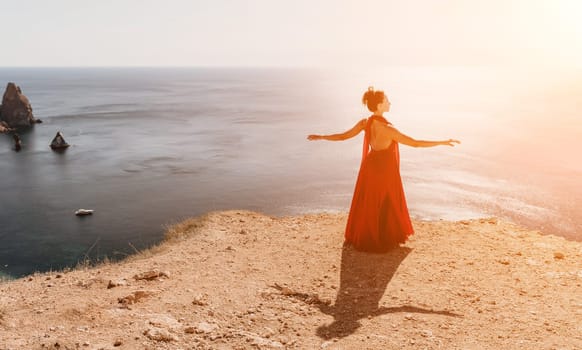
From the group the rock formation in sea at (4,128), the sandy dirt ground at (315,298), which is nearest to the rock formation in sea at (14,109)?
the rock formation in sea at (4,128)

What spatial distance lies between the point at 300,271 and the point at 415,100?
11650 cm

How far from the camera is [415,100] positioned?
387 ft

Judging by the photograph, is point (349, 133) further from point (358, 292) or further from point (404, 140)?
point (358, 292)

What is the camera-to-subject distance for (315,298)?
7117mm

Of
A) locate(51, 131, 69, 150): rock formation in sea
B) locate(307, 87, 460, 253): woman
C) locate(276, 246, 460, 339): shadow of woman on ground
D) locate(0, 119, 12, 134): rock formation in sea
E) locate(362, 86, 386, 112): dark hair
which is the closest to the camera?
locate(276, 246, 460, 339): shadow of woman on ground

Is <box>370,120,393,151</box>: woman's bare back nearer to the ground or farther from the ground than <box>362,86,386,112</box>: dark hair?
nearer to the ground

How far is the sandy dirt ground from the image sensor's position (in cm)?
568

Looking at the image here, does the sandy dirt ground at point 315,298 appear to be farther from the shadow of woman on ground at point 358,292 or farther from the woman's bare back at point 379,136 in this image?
the woman's bare back at point 379,136

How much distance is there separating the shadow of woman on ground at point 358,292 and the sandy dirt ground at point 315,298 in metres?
0.03

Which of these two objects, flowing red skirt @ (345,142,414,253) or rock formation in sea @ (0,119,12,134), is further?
rock formation in sea @ (0,119,12,134)

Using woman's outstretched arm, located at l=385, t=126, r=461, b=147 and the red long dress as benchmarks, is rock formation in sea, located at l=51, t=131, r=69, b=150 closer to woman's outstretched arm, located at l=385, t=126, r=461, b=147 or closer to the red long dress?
the red long dress

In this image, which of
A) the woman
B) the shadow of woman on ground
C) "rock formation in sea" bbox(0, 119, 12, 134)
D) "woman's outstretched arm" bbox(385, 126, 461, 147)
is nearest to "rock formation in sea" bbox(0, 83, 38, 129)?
"rock formation in sea" bbox(0, 119, 12, 134)

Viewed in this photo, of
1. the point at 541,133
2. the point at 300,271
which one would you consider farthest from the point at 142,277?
the point at 541,133

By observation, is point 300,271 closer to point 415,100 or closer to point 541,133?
point 541,133
